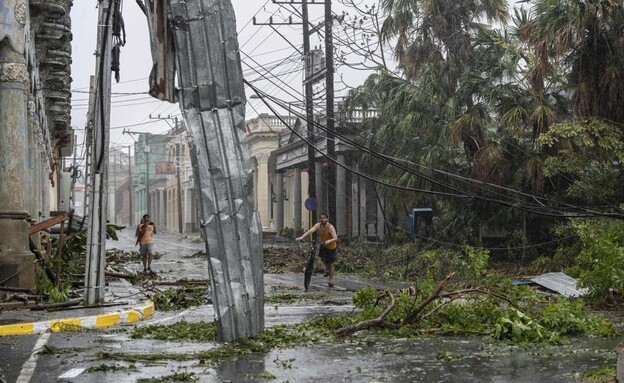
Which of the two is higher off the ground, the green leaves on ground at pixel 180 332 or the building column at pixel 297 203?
the building column at pixel 297 203

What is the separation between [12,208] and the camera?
61.1 feet

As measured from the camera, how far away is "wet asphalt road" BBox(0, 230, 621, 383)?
Result: 907 cm

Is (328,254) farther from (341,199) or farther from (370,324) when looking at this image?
(341,199)

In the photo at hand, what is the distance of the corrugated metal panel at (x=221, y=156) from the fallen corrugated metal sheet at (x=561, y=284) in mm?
8796

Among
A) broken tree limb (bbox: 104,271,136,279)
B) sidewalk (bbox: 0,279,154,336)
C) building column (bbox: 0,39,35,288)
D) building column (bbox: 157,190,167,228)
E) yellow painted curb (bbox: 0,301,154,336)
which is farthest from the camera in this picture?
building column (bbox: 157,190,167,228)

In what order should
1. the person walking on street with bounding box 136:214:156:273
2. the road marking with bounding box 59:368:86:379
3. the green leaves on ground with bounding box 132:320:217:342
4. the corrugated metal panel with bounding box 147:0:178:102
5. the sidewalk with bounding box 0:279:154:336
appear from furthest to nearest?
the person walking on street with bounding box 136:214:156:273
the sidewalk with bounding box 0:279:154:336
the green leaves on ground with bounding box 132:320:217:342
the corrugated metal panel with bounding box 147:0:178:102
the road marking with bounding box 59:368:86:379

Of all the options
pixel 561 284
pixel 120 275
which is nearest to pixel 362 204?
pixel 120 275

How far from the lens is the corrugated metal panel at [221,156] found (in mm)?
11898

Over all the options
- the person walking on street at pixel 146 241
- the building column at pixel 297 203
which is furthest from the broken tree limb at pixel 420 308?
the building column at pixel 297 203

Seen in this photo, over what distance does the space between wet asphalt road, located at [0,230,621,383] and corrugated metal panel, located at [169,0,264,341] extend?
2.24 ft

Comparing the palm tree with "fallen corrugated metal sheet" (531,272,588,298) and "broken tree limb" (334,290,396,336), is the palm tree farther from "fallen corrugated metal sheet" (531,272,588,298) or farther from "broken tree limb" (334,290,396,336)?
"broken tree limb" (334,290,396,336)

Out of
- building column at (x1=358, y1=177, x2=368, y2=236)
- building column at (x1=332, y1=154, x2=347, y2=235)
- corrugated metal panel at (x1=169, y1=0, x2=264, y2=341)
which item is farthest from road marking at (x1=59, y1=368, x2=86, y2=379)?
building column at (x1=358, y1=177, x2=368, y2=236)

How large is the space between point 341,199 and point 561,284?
29772 millimetres

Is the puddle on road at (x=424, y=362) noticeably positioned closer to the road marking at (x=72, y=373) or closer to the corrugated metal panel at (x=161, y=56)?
the road marking at (x=72, y=373)
